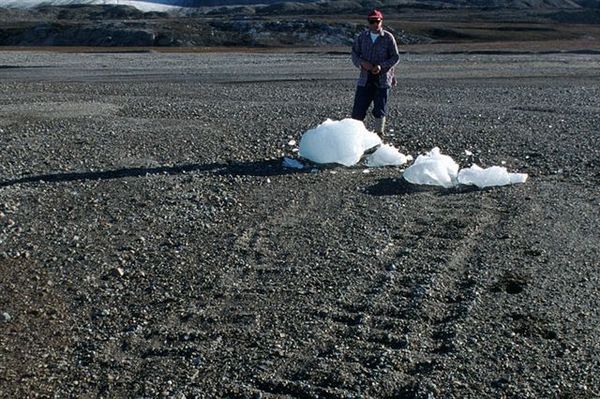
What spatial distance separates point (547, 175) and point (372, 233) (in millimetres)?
→ 3195

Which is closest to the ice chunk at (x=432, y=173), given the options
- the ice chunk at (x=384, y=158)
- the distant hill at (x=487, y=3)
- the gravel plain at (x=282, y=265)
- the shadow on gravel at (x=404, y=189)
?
the shadow on gravel at (x=404, y=189)

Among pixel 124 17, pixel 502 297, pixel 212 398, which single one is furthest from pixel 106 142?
pixel 124 17

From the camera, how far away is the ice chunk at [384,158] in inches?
429

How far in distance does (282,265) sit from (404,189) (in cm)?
279

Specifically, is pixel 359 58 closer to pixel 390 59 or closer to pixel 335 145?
pixel 390 59

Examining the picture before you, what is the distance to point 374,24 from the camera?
1149cm

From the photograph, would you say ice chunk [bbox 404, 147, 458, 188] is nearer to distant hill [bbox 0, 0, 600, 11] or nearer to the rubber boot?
the rubber boot

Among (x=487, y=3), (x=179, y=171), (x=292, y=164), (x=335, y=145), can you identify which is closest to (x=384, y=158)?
(x=335, y=145)

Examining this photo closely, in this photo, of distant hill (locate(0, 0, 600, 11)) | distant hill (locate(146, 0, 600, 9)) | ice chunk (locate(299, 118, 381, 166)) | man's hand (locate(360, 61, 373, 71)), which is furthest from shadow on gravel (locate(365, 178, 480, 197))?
distant hill (locate(146, 0, 600, 9))

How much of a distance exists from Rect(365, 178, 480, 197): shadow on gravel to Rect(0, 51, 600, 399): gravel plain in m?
0.04

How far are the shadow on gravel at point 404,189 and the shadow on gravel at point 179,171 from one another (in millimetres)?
1072

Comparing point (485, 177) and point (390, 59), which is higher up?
point (390, 59)

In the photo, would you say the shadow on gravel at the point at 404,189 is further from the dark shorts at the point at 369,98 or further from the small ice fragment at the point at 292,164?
the dark shorts at the point at 369,98

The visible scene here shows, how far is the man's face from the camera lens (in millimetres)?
11461
